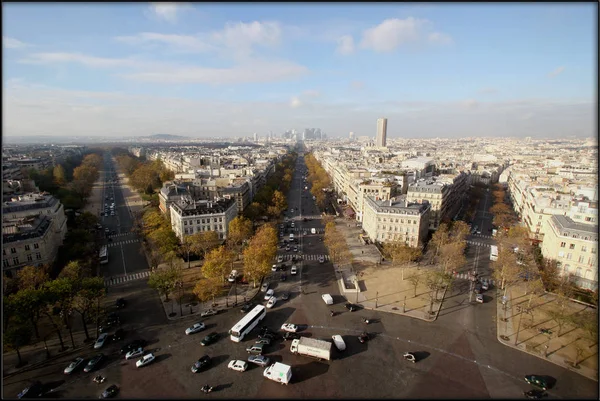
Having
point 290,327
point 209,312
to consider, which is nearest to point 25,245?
point 209,312

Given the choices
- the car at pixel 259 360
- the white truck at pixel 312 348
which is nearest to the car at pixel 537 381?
the white truck at pixel 312 348

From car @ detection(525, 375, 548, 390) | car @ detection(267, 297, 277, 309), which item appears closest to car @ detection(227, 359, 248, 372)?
car @ detection(267, 297, 277, 309)

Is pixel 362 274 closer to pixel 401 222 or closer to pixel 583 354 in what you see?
pixel 401 222

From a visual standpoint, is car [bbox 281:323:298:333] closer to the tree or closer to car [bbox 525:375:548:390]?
car [bbox 525:375:548:390]

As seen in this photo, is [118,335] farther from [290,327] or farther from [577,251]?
[577,251]

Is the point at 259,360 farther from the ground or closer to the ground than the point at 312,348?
closer to the ground

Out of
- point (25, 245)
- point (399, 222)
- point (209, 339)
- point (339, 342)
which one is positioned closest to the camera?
point (339, 342)
